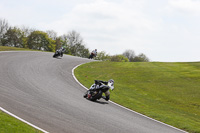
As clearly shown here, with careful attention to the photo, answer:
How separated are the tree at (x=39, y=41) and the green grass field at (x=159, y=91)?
64459 millimetres

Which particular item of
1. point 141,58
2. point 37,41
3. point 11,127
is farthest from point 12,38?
point 11,127

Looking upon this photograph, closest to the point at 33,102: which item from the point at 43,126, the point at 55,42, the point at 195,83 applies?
the point at 43,126

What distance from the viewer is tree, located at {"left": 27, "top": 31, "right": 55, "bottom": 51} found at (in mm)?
88562

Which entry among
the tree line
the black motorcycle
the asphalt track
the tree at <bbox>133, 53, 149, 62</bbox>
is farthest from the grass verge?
the tree at <bbox>133, 53, 149, 62</bbox>

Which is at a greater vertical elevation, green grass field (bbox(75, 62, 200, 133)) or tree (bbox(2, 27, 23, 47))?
tree (bbox(2, 27, 23, 47))

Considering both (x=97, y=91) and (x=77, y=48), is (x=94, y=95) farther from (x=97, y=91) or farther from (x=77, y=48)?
(x=77, y=48)

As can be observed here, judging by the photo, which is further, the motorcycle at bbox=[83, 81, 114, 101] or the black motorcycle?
the black motorcycle

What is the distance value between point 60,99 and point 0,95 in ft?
9.65

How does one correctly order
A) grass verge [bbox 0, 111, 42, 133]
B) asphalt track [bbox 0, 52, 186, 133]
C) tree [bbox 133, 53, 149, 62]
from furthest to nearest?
tree [bbox 133, 53, 149, 62]
asphalt track [bbox 0, 52, 186, 133]
grass verge [bbox 0, 111, 42, 133]

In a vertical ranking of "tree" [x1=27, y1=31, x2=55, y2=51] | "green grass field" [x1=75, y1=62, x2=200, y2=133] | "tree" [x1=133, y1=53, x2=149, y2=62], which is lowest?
"green grass field" [x1=75, y1=62, x2=200, y2=133]

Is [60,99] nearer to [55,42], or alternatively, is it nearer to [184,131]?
[184,131]

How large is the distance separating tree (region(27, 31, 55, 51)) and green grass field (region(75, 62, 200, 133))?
64459 mm

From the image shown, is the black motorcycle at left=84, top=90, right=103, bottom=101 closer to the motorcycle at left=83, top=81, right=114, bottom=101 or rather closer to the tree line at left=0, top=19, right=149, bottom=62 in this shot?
the motorcycle at left=83, top=81, right=114, bottom=101

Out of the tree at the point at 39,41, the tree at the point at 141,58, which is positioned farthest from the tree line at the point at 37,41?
the tree at the point at 141,58
